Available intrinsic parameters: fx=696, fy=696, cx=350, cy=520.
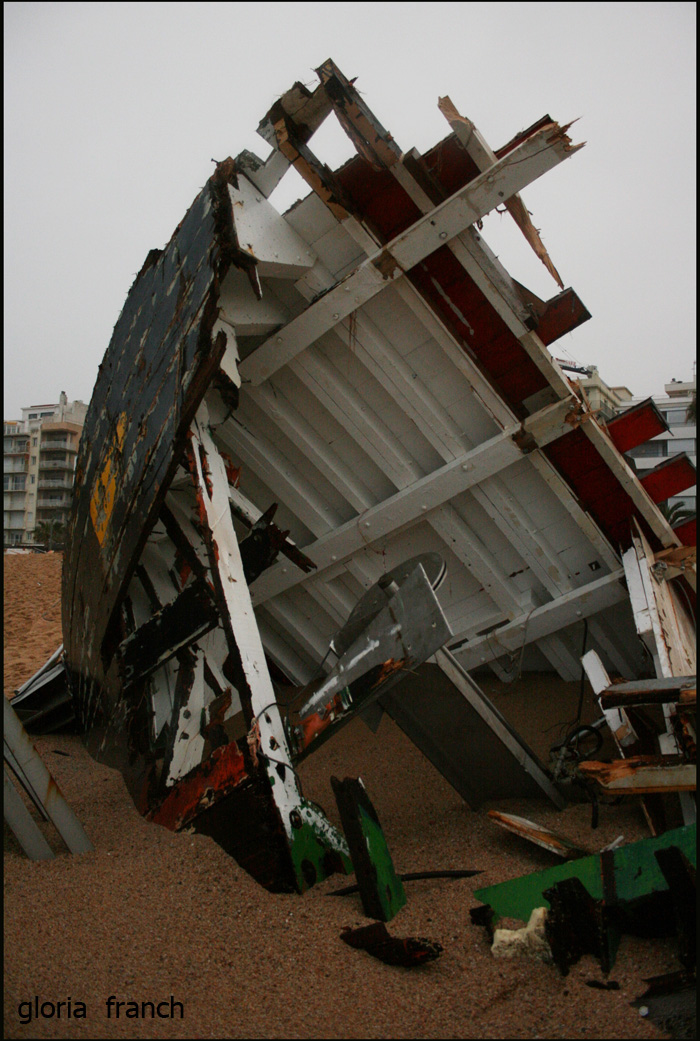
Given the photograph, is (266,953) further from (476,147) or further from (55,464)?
(55,464)

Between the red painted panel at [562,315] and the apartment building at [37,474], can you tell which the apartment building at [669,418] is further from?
the apartment building at [37,474]

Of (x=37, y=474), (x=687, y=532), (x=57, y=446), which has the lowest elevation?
(x=687, y=532)

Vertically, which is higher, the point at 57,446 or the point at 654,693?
the point at 57,446

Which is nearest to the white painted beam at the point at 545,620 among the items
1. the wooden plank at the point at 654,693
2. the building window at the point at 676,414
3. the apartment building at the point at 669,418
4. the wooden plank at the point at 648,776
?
the wooden plank at the point at 654,693

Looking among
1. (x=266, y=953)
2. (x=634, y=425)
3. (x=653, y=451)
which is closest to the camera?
(x=266, y=953)

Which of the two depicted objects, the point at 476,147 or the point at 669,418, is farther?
the point at 669,418

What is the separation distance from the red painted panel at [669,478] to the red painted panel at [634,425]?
0.22 m

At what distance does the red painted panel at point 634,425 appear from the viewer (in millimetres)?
3600

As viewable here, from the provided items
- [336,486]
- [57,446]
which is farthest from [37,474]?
[336,486]

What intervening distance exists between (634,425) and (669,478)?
41 cm

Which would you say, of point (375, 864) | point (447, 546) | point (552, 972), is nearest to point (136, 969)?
point (375, 864)

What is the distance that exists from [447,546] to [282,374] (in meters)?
1.29

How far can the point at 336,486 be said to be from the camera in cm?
386

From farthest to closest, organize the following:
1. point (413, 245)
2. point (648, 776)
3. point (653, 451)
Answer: point (653, 451) → point (413, 245) → point (648, 776)
